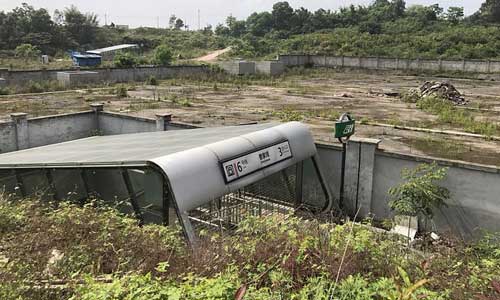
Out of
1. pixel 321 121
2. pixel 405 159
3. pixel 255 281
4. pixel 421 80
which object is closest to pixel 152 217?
pixel 255 281

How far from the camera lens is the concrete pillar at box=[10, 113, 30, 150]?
16.2 meters

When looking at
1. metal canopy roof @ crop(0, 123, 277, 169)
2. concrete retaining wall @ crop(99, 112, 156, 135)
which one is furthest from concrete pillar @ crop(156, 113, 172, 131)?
metal canopy roof @ crop(0, 123, 277, 169)

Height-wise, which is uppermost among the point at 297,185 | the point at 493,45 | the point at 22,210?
the point at 493,45

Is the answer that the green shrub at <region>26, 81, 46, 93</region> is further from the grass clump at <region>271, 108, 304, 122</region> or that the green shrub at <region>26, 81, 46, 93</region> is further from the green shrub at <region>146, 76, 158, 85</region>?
the grass clump at <region>271, 108, 304, 122</region>

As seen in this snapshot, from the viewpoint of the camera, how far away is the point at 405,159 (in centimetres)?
1140

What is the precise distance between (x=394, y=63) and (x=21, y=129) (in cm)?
4054

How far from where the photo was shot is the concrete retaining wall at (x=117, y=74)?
3037 cm

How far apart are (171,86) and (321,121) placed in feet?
53.7

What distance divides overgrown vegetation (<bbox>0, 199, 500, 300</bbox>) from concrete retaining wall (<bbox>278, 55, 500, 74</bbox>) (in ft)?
142

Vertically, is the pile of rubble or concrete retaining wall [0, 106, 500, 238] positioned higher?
the pile of rubble

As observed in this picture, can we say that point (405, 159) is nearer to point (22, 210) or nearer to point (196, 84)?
point (22, 210)

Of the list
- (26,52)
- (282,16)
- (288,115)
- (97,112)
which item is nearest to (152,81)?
(97,112)

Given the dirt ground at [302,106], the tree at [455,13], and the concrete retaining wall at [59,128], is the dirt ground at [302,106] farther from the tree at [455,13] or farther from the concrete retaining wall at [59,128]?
the tree at [455,13]

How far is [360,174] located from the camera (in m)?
12.2
